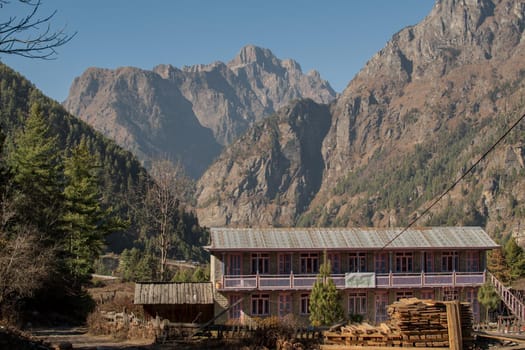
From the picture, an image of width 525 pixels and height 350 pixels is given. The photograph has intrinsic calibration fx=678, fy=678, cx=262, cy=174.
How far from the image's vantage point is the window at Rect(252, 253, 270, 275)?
4538cm

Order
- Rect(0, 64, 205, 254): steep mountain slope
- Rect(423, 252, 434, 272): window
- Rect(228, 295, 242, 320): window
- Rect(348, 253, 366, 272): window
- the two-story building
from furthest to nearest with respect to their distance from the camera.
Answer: Rect(0, 64, 205, 254): steep mountain slope < Rect(423, 252, 434, 272): window < Rect(348, 253, 366, 272): window < the two-story building < Rect(228, 295, 242, 320): window

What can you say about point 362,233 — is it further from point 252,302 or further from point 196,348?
point 196,348

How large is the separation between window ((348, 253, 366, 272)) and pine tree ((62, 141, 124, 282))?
19.0 metres

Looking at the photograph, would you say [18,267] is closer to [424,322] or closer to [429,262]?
[424,322]

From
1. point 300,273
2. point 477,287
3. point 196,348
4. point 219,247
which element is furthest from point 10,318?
point 477,287

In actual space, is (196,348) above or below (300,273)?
below

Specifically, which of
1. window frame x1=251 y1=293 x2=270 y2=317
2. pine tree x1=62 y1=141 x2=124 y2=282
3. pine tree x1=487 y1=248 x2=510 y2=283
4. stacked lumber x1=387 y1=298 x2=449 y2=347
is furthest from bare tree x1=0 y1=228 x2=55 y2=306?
pine tree x1=487 y1=248 x2=510 y2=283

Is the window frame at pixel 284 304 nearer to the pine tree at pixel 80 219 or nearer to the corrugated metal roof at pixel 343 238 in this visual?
the corrugated metal roof at pixel 343 238

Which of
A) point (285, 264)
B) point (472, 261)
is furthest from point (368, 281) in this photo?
point (472, 261)

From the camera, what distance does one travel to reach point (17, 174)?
1841 inches

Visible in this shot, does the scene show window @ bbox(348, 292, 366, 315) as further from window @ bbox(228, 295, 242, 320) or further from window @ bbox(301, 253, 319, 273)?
window @ bbox(228, 295, 242, 320)

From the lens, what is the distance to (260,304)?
45.3 meters

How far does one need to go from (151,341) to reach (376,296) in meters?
19.2

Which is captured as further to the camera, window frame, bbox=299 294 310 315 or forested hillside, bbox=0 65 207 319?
window frame, bbox=299 294 310 315
